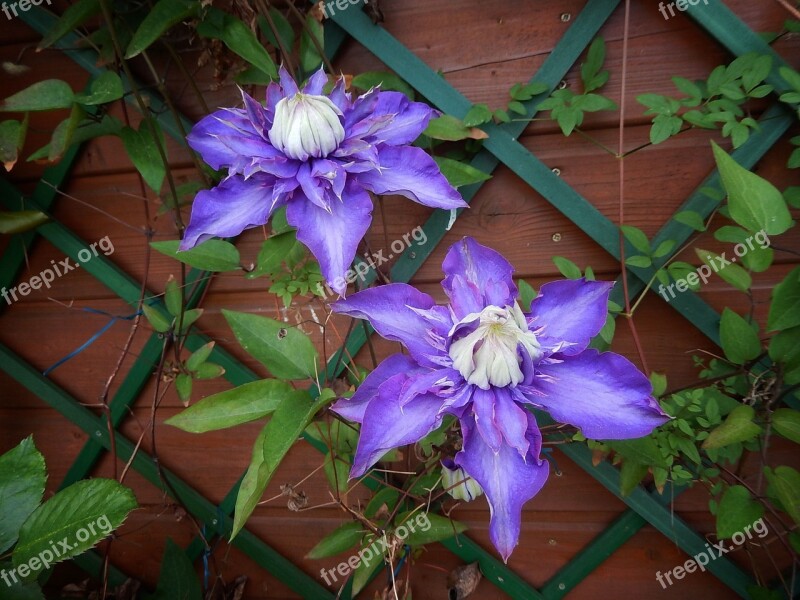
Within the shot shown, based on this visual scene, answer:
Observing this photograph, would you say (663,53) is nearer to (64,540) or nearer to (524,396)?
(524,396)

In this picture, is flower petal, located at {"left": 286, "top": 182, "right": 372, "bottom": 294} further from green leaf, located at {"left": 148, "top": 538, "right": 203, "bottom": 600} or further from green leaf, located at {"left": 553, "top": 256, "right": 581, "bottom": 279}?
green leaf, located at {"left": 148, "top": 538, "right": 203, "bottom": 600}

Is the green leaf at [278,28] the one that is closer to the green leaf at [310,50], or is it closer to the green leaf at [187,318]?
the green leaf at [310,50]

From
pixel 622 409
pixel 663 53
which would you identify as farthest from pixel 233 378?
pixel 663 53

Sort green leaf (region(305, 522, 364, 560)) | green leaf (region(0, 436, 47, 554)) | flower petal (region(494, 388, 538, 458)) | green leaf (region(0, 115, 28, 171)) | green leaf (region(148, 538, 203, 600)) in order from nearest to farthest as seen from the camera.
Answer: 1. flower petal (region(494, 388, 538, 458))
2. green leaf (region(0, 436, 47, 554))
3. green leaf (region(0, 115, 28, 171))
4. green leaf (region(305, 522, 364, 560))
5. green leaf (region(148, 538, 203, 600))

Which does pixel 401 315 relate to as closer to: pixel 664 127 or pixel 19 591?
pixel 664 127

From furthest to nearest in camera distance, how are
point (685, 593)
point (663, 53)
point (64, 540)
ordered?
point (685, 593) → point (663, 53) → point (64, 540)

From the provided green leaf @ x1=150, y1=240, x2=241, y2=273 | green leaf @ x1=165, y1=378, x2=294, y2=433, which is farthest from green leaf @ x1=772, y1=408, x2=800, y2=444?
green leaf @ x1=150, y1=240, x2=241, y2=273
